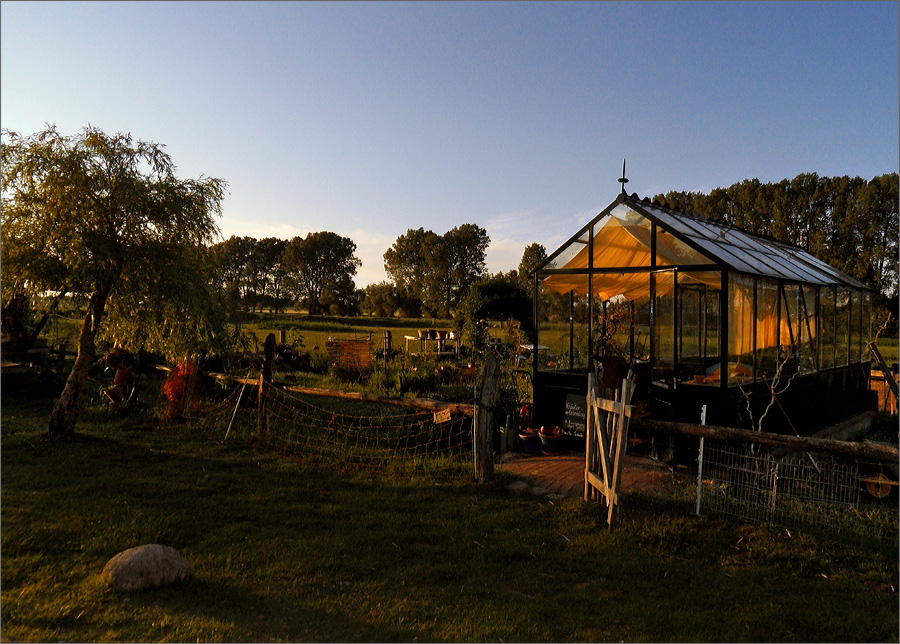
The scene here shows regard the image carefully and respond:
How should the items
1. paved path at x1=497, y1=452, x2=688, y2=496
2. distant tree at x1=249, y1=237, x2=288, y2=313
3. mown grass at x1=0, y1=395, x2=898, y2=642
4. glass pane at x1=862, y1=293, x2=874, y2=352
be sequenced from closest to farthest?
mown grass at x1=0, y1=395, x2=898, y2=642 → paved path at x1=497, y1=452, x2=688, y2=496 → glass pane at x1=862, y1=293, x2=874, y2=352 → distant tree at x1=249, y1=237, x2=288, y2=313

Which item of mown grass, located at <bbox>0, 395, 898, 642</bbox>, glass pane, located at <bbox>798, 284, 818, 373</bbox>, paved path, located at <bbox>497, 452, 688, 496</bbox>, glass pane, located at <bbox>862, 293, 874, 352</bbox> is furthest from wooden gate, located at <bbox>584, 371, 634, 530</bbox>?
glass pane, located at <bbox>862, 293, 874, 352</bbox>

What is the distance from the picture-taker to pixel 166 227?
8797 millimetres

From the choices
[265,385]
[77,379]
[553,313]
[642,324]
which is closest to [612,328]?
[553,313]

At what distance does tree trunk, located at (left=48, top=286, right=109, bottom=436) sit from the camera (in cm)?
878

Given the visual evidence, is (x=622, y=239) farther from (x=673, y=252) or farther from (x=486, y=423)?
(x=486, y=423)

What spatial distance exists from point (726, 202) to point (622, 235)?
123 ft

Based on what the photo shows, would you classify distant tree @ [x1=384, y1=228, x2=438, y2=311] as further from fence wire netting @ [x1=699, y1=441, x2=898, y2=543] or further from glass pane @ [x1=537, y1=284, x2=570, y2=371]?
fence wire netting @ [x1=699, y1=441, x2=898, y2=543]

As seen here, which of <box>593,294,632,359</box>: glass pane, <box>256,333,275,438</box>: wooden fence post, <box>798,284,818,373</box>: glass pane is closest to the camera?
<box>256,333,275,438</box>: wooden fence post

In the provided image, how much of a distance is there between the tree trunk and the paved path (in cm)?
642

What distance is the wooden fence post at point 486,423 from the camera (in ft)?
22.8

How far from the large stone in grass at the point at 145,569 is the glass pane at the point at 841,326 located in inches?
487

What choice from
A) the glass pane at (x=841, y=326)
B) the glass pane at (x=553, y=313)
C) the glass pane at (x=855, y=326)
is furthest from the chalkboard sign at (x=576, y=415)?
the glass pane at (x=855, y=326)

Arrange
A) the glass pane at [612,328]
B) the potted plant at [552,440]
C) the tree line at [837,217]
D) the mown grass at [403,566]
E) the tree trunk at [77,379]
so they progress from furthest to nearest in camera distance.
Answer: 1. the tree line at [837,217]
2. the glass pane at [612,328]
3. the tree trunk at [77,379]
4. the potted plant at [552,440]
5. the mown grass at [403,566]

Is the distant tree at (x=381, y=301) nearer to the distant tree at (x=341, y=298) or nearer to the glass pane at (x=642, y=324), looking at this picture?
the distant tree at (x=341, y=298)
